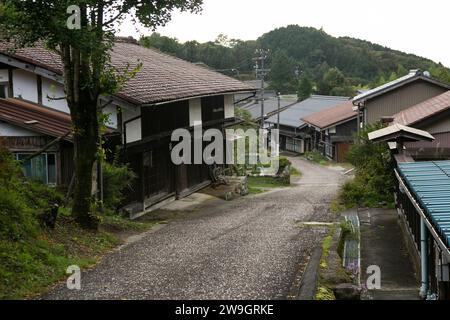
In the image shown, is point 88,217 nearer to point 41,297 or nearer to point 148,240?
point 148,240

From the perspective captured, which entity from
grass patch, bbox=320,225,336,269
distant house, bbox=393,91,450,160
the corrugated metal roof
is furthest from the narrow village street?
distant house, bbox=393,91,450,160

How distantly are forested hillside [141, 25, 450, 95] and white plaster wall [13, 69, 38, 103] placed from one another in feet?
200

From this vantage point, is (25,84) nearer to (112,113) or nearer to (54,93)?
(54,93)

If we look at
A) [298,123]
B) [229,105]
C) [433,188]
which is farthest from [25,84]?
[298,123]

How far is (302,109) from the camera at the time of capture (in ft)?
201

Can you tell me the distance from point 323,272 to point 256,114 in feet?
192

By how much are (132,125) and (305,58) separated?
96.5 meters

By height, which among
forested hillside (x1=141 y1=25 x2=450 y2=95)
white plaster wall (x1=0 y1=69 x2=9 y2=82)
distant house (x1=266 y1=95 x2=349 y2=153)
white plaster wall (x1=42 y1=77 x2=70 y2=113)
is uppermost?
forested hillside (x1=141 y1=25 x2=450 y2=95)

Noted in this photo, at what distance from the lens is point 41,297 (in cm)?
856

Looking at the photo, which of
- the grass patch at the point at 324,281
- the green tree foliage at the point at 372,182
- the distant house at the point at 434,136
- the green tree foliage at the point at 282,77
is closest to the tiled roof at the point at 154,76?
the green tree foliage at the point at 372,182

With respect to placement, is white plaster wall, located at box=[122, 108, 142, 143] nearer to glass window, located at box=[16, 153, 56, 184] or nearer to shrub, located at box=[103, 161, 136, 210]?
shrub, located at box=[103, 161, 136, 210]

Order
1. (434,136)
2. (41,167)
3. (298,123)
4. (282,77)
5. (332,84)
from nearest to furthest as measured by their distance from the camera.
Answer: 1. (41,167)
2. (434,136)
3. (298,123)
4. (332,84)
5. (282,77)

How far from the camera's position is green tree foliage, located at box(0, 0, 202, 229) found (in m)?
11.1
